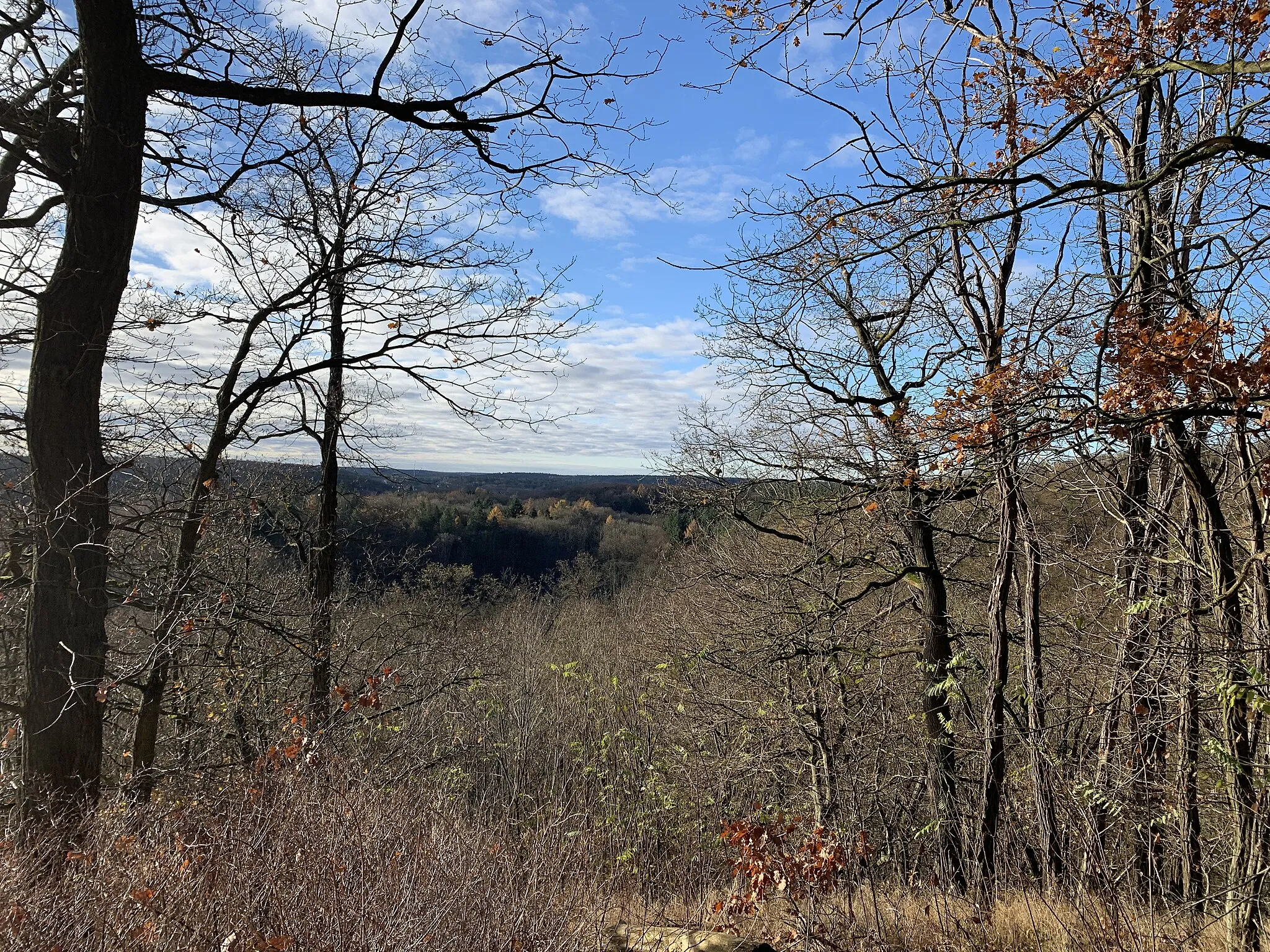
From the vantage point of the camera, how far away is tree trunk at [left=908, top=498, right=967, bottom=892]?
912 cm

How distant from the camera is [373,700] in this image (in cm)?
695

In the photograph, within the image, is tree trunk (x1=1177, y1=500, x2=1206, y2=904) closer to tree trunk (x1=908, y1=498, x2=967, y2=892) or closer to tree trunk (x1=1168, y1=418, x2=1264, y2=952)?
tree trunk (x1=1168, y1=418, x2=1264, y2=952)

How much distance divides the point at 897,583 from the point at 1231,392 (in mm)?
8669

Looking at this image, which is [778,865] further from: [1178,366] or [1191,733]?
[1178,366]

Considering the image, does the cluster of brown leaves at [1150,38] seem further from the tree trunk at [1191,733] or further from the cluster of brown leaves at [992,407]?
the tree trunk at [1191,733]

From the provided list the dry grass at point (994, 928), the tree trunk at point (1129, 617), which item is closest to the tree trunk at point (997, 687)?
the tree trunk at point (1129, 617)

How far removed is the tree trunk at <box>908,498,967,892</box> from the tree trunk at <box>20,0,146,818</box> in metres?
7.50

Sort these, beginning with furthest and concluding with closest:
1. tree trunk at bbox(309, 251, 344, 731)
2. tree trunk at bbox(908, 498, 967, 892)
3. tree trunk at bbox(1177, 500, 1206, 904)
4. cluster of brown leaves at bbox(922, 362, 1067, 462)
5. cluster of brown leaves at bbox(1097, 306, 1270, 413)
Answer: tree trunk at bbox(908, 498, 967, 892)
tree trunk at bbox(309, 251, 344, 731)
tree trunk at bbox(1177, 500, 1206, 904)
cluster of brown leaves at bbox(922, 362, 1067, 462)
cluster of brown leaves at bbox(1097, 306, 1270, 413)

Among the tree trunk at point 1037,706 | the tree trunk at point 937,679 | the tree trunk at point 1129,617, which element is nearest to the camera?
the tree trunk at point 1129,617

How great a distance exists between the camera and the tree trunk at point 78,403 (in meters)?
4.21

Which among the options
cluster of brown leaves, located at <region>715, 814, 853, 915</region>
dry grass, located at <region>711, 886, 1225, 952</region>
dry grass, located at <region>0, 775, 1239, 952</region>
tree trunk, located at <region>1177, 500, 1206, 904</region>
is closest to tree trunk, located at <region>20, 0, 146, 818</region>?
dry grass, located at <region>0, 775, 1239, 952</region>

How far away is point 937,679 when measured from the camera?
10453 millimetres

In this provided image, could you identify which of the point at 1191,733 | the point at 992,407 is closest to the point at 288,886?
the point at 992,407

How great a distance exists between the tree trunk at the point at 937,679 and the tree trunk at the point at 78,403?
24.6 feet
